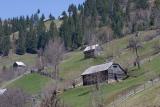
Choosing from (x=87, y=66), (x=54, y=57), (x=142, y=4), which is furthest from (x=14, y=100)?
(x=142, y=4)

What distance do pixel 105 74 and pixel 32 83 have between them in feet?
82.9

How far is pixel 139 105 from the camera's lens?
69.1 metres

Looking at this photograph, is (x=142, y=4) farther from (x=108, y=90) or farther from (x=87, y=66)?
(x=108, y=90)

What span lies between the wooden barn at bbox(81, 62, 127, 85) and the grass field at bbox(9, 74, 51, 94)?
1292 centimetres

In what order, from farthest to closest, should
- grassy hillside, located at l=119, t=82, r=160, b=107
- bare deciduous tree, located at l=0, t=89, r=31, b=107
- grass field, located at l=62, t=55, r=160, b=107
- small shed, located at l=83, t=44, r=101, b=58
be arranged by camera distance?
small shed, located at l=83, t=44, r=101, b=58 → bare deciduous tree, located at l=0, t=89, r=31, b=107 → grass field, located at l=62, t=55, r=160, b=107 → grassy hillside, located at l=119, t=82, r=160, b=107

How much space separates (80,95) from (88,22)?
101 metres

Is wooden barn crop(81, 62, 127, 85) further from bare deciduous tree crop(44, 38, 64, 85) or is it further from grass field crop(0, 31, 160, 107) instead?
bare deciduous tree crop(44, 38, 64, 85)

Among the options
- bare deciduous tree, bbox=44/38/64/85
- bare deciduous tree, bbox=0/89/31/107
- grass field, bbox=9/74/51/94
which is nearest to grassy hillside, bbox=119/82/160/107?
bare deciduous tree, bbox=0/89/31/107

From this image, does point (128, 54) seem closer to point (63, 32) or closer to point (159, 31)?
point (159, 31)

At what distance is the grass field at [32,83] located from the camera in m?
123

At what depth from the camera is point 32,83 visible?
13000 centimetres

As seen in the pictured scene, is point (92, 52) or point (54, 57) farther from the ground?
point (92, 52)

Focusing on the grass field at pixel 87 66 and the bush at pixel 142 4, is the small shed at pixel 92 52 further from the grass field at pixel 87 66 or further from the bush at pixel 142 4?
the bush at pixel 142 4

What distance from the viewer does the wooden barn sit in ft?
364
